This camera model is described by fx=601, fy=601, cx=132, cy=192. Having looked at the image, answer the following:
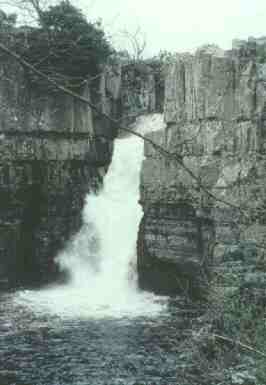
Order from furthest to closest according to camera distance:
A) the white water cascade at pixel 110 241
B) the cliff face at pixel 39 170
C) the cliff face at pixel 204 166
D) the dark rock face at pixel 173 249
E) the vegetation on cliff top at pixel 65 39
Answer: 1. the cliff face at pixel 39 170
2. the vegetation on cliff top at pixel 65 39
3. the white water cascade at pixel 110 241
4. the dark rock face at pixel 173 249
5. the cliff face at pixel 204 166

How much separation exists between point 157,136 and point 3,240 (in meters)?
6.48

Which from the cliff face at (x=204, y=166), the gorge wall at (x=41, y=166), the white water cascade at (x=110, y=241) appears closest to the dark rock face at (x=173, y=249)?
the cliff face at (x=204, y=166)

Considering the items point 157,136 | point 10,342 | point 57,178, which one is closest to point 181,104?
point 157,136

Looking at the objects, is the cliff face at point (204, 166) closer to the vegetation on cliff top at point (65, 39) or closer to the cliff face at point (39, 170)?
the cliff face at point (39, 170)

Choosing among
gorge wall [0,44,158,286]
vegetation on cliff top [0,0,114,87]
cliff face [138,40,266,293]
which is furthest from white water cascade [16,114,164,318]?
vegetation on cliff top [0,0,114,87]

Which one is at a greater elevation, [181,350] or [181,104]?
[181,104]

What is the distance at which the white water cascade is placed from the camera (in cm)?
1942

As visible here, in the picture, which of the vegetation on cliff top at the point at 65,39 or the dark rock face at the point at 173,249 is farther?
the vegetation on cliff top at the point at 65,39

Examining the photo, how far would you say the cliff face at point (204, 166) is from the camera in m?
16.9

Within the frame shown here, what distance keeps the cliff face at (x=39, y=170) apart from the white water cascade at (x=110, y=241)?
1.66 ft

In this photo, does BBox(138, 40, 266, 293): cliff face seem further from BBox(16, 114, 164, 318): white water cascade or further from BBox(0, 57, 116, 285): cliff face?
BBox(0, 57, 116, 285): cliff face

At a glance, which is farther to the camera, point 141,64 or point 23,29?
point 141,64

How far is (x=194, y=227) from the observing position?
18625 millimetres

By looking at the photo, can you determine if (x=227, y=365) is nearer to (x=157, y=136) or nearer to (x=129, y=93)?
(x=157, y=136)
